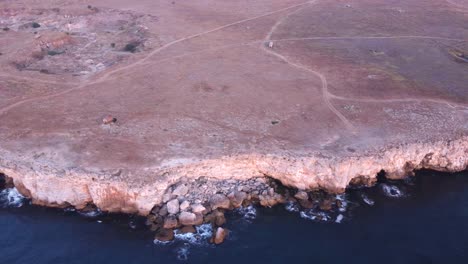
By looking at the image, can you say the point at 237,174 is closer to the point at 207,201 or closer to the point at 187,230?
the point at 207,201

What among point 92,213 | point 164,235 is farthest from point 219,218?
point 92,213

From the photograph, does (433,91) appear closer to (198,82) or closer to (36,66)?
(198,82)

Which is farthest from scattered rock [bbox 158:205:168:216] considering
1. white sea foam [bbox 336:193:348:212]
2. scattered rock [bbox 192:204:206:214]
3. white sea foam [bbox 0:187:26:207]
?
white sea foam [bbox 336:193:348:212]

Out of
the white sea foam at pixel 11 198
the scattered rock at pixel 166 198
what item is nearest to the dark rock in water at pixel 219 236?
the scattered rock at pixel 166 198

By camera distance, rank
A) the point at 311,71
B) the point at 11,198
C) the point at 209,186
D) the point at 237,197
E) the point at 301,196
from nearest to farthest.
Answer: the point at 237,197 → the point at 209,186 → the point at 301,196 → the point at 11,198 → the point at 311,71

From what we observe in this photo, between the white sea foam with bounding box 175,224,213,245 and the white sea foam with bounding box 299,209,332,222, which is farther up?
the white sea foam with bounding box 299,209,332,222

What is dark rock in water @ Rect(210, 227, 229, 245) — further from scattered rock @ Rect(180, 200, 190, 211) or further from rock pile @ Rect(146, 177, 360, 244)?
scattered rock @ Rect(180, 200, 190, 211)
